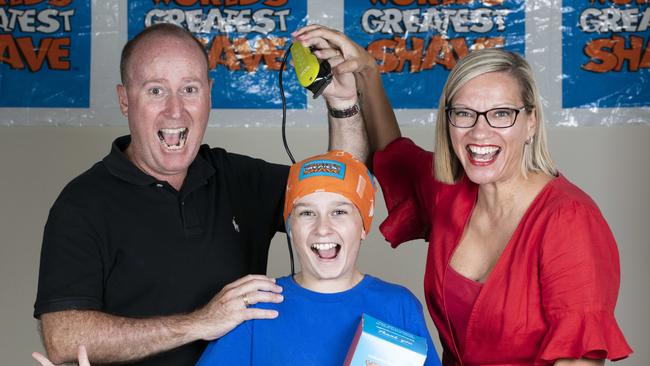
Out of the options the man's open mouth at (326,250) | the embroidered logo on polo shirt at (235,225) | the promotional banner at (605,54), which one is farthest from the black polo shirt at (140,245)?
the promotional banner at (605,54)

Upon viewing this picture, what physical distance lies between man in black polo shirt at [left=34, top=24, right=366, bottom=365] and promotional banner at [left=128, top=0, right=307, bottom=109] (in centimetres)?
122

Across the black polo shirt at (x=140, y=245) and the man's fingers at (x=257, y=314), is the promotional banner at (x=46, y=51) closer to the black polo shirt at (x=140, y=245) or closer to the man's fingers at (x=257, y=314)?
the black polo shirt at (x=140, y=245)

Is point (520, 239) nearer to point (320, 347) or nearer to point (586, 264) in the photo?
point (586, 264)

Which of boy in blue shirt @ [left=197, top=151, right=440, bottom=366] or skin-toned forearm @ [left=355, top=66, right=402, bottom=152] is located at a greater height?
skin-toned forearm @ [left=355, top=66, right=402, bottom=152]

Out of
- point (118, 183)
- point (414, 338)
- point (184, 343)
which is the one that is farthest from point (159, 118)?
point (414, 338)

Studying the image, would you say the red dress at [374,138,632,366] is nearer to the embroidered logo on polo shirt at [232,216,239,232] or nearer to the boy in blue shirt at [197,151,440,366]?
the boy in blue shirt at [197,151,440,366]

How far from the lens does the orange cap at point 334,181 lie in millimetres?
2039

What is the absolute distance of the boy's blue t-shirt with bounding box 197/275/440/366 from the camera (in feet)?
6.37

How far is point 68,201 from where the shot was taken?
7.06 feet

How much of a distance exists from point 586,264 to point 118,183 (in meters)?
1.18

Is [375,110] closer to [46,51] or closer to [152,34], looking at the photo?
[152,34]

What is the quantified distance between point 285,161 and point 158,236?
5.19 feet

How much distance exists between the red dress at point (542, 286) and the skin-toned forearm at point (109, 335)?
2.19 feet

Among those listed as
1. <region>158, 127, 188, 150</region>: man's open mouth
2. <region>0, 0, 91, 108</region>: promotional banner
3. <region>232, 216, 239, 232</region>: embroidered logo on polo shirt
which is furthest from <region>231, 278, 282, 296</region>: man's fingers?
<region>0, 0, 91, 108</region>: promotional banner
